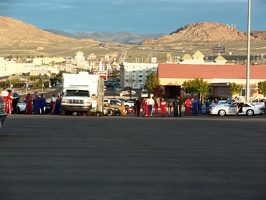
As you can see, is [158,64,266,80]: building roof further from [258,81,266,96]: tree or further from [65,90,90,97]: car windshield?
[65,90,90,97]: car windshield

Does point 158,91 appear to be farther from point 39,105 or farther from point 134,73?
point 39,105

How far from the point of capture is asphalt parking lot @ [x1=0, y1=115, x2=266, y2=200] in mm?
11062

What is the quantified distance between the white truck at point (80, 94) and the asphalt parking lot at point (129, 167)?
19118 mm

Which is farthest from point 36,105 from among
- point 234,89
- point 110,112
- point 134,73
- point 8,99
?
point 134,73

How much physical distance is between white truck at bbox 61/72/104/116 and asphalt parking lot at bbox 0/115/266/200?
753 inches

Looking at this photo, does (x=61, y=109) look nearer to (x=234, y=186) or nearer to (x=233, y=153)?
(x=233, y=153)

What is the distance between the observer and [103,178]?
41.1 ft

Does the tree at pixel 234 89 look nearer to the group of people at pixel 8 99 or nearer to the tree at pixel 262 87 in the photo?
the tree at pixel 262 87

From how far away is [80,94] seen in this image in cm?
4312

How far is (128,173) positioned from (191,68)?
111m

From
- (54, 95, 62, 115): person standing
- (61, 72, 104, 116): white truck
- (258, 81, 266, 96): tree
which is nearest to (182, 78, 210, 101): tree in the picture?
(258, 81, 266, 96): tree

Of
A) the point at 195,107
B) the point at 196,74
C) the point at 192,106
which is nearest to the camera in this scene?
the point at 195,107

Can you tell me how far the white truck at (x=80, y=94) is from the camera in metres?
42.3

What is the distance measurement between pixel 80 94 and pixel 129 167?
29185 mm
